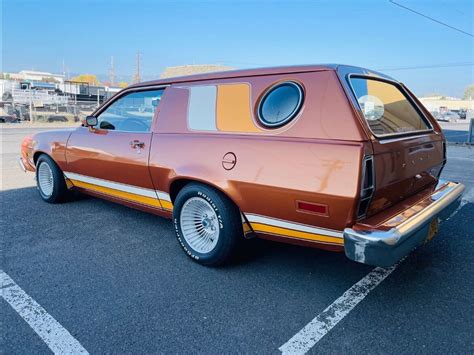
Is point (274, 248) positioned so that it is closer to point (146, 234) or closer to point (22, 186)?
point (146, 234)

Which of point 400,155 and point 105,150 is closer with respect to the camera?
point 400,155

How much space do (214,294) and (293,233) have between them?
768mm

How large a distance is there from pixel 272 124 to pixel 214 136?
552 mm

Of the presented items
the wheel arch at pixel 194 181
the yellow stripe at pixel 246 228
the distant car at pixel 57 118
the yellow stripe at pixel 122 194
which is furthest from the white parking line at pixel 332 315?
the distant car at pixel 57 118

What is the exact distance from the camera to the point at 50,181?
17.0 ft

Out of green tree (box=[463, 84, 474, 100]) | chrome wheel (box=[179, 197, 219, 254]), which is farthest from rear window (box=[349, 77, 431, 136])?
green tree (box=[463, 84, 474, 100])

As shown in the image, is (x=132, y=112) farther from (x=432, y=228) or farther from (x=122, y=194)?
(x=432, y=228)

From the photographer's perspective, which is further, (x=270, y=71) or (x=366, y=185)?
(x=270, y=71)

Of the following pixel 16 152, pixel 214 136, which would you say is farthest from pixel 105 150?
pixel 16 152

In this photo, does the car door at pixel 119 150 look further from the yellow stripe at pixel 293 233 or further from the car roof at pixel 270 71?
the yellow stripe at pixel 293 233

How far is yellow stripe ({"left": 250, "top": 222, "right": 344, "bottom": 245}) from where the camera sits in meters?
2.62

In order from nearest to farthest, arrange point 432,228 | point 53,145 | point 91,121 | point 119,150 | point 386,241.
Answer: point 386,241
point 432,228
point 119,150
point 91,121
point 53,145

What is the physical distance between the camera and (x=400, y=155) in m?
2.85

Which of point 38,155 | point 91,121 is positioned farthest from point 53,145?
point 91,121
